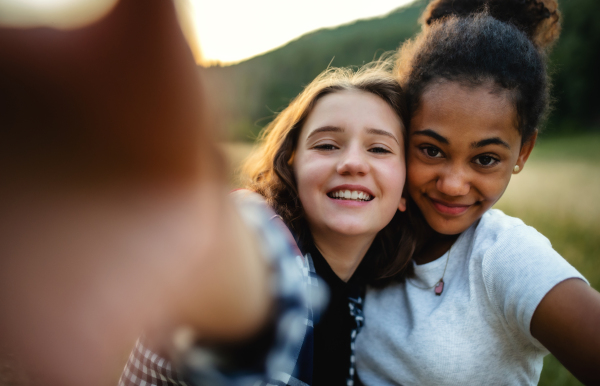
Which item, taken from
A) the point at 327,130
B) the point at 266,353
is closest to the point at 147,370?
the point at 266,353

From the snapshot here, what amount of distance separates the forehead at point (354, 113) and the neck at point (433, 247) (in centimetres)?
59

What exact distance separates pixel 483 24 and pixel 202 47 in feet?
5.66

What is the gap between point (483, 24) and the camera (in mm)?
1701

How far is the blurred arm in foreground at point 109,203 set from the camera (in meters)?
0.38

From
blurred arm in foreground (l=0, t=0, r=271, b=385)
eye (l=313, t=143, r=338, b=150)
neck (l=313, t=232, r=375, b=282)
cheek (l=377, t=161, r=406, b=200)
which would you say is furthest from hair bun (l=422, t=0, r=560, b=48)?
blurred arm in foreground (l=0, t=0, r=271, b=385)

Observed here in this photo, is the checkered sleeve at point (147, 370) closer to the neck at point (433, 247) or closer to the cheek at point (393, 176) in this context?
the cheek at point (393, 176)

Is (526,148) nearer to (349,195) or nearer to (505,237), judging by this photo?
(505,237)

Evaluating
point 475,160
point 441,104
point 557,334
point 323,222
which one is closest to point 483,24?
point 441,104

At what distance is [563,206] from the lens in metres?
6.37

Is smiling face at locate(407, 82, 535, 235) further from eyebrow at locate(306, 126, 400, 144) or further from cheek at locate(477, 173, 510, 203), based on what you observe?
eyebrow at locate(306, 126, 400, 144)

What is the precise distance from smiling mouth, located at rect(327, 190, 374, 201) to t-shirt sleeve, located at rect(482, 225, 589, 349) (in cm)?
56

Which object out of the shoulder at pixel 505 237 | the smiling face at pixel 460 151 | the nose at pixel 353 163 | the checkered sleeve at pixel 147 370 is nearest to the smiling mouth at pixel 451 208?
the smiling face at pixel 460 151

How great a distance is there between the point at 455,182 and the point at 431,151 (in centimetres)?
20

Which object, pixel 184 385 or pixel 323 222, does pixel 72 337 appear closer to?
pixel 184 385
